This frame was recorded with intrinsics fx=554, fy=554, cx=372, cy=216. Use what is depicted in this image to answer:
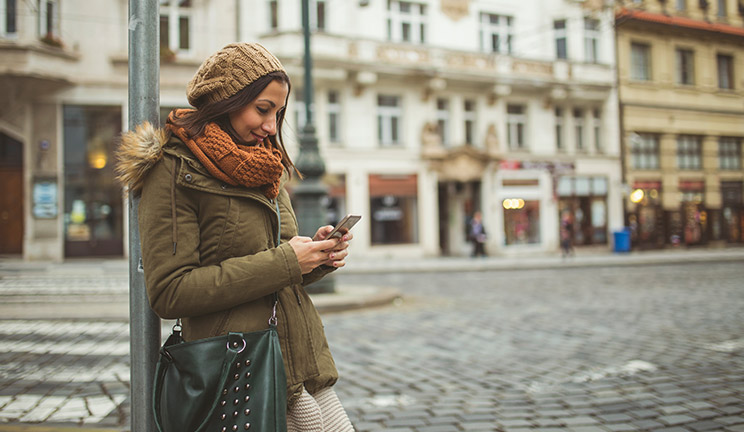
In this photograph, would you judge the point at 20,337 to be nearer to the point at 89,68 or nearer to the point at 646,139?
the point at 89,68

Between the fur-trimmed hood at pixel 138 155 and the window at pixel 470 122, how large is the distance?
2304 cm

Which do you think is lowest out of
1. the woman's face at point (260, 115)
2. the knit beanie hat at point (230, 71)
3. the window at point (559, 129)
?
the woman's face at point (260, 115)

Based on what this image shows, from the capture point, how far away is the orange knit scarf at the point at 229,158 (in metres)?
1.51

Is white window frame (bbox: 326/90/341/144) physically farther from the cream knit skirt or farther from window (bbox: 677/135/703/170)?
the cream knit skirt

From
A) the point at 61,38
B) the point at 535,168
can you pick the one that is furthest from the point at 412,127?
the point at 61,38

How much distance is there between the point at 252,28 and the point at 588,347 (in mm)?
17880

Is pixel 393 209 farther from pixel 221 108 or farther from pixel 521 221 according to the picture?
pixel 221 108

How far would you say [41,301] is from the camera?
6.68 metres

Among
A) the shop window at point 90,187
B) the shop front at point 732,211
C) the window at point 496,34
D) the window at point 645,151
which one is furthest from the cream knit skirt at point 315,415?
the shop front at point 732,211

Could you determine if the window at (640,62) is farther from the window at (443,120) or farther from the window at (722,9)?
the window at (443,120)

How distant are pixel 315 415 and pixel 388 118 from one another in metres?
21.3

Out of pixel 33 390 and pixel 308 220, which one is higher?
pixel 308 220

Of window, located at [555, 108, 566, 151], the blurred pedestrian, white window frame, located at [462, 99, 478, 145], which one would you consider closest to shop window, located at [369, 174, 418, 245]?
the blurred pedestrian

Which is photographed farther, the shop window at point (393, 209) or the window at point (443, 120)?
the window at point (443, 120)
